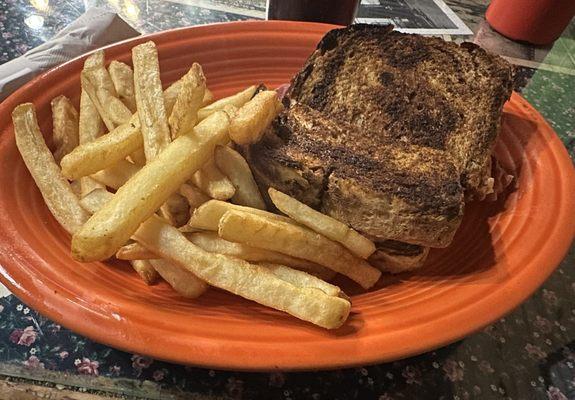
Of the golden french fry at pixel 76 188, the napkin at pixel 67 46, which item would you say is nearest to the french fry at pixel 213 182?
the golden french fry at pixel 76 188

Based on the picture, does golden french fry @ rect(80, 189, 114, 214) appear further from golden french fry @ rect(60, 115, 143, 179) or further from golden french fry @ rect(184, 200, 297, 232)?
golden french fry @ rect(184, 200, 297, 232)

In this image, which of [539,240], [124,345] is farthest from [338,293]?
[539,240]

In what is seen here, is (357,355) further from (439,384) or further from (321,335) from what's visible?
(439,384)

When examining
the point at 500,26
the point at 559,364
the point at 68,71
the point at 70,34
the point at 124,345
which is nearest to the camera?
the point at 124,345

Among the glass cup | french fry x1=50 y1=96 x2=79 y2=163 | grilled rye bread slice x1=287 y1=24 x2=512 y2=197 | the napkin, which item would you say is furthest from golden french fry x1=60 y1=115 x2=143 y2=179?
the glass cup

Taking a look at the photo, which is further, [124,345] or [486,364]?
[486,364]

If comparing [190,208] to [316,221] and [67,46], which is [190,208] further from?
[67,46]

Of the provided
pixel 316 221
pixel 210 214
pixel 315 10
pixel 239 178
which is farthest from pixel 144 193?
pixel 315 10
